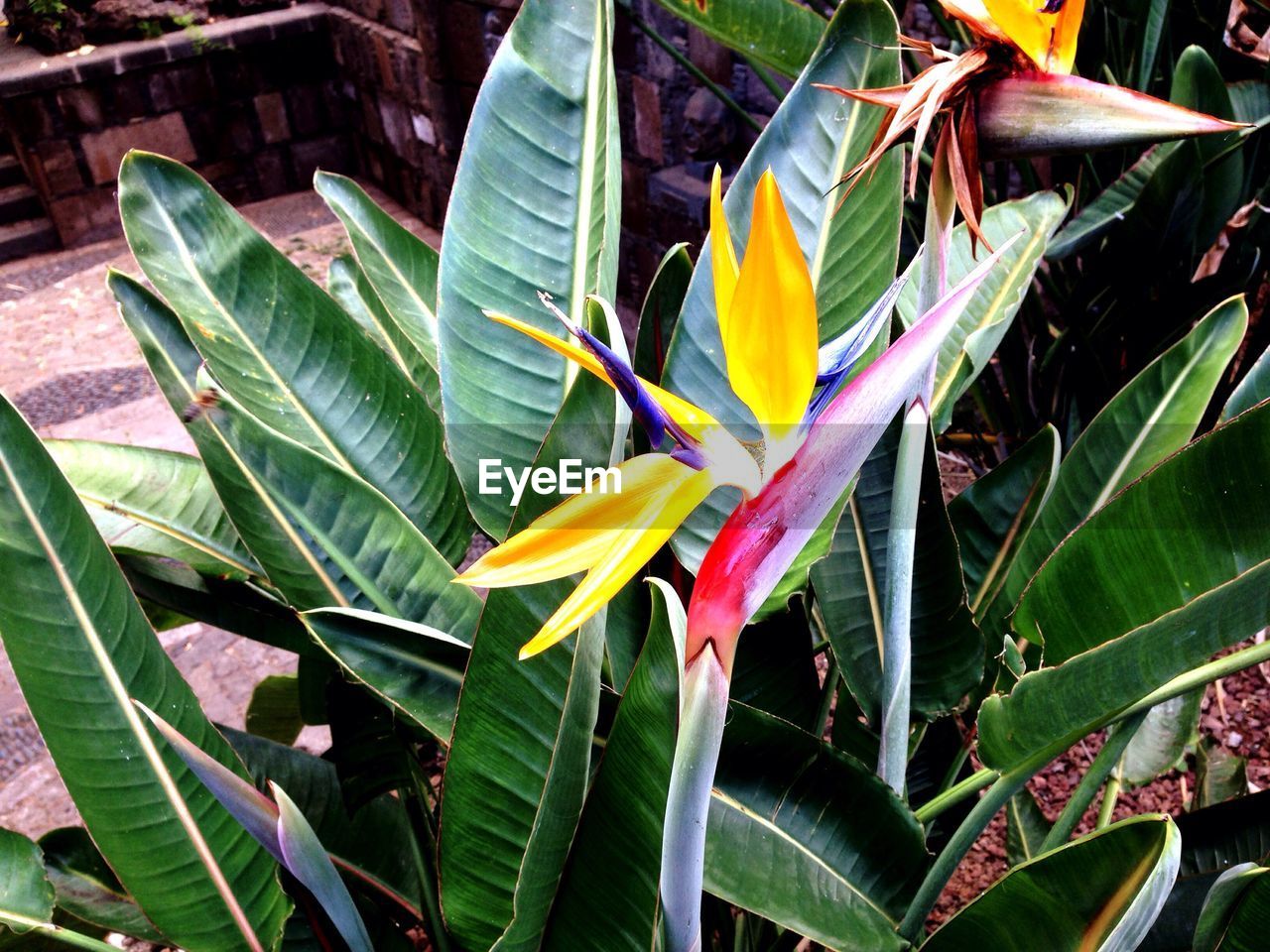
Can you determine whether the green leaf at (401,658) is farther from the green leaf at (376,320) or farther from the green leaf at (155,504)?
the green leaf at (376,320)

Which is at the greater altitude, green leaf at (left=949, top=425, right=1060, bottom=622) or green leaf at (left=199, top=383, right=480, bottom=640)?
green leaf at (left=199, top=383, right=480, bottom=640)

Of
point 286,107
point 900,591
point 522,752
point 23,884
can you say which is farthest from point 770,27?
point 286,107

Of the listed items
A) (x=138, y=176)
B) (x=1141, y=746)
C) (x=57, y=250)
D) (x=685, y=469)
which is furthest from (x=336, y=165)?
(x=685, y=469)

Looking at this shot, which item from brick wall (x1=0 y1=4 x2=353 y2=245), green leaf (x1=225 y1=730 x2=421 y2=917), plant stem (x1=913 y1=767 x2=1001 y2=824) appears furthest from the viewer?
brick wall (x1=0 y1=4 x2=353 y2=245)

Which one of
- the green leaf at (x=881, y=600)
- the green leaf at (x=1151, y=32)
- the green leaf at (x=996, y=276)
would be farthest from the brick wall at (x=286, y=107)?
the green leaf at (x=881, y=600)

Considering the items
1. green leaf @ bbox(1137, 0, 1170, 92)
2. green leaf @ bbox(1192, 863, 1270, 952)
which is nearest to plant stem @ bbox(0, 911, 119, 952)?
green leaf @ bbox(1192, 863, 1270, 952)

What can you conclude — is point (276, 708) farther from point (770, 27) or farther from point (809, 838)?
point (770, 27)

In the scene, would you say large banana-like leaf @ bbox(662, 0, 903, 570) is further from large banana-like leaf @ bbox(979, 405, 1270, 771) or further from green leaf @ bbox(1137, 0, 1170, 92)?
green leaf @ bbox(1137, 0, 1170, 92)
